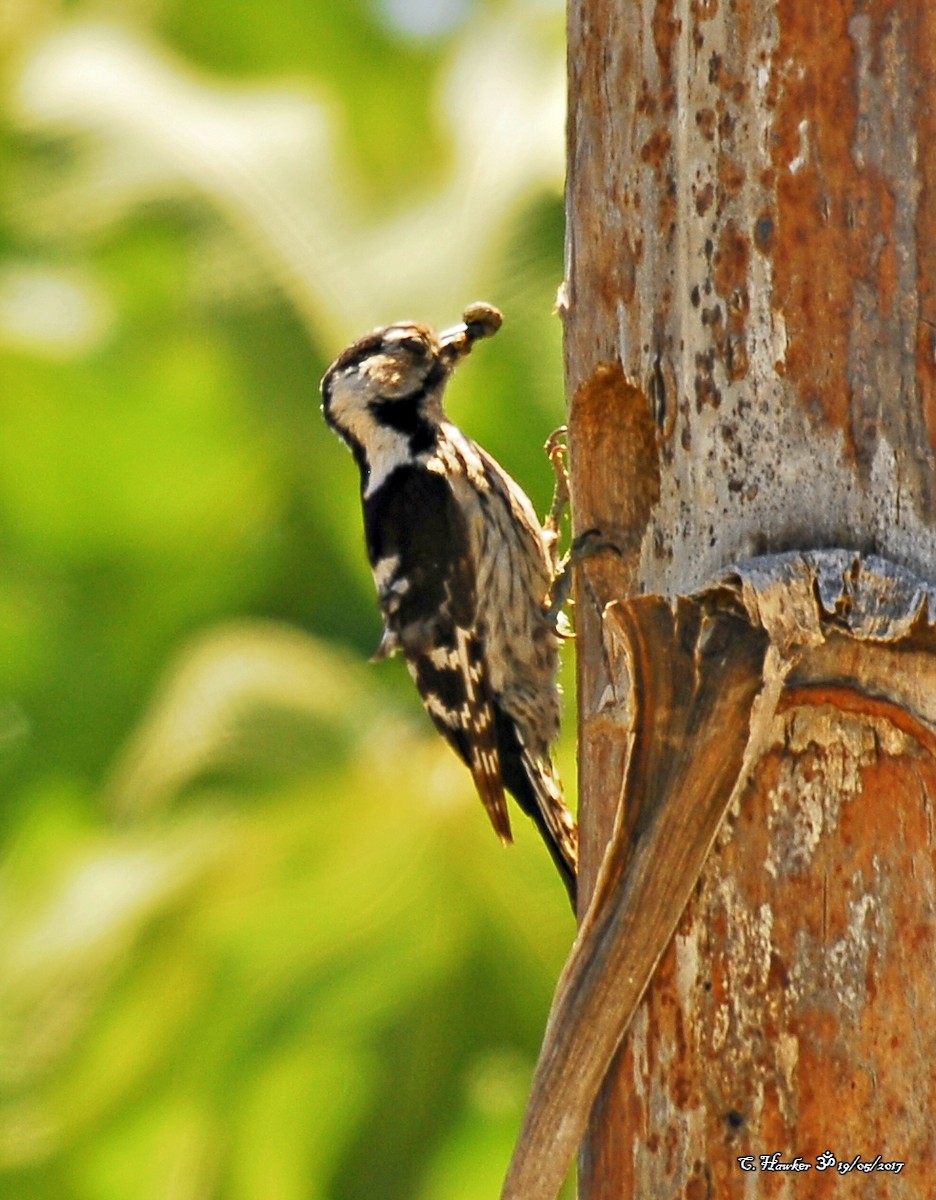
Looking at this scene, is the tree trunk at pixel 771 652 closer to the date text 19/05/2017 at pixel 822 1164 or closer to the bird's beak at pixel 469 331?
the date text 19/05/2017 at pixel 822 1164

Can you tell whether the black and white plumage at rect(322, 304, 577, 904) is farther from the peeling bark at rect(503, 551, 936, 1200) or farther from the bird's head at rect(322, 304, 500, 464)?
the peeling bark at rect(503, 551, 936, 1200)

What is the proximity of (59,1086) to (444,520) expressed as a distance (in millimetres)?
3765

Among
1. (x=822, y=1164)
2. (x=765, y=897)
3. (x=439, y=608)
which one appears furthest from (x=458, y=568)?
(x=822, y=1164)

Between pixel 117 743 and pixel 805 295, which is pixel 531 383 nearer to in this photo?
pixel 117 743

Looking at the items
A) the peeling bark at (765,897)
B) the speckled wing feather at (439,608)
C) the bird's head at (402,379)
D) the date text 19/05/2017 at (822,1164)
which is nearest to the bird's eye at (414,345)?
the bird's head at (402,379)

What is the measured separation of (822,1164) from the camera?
2049 millimetres

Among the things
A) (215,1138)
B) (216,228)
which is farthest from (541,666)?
(216,228)

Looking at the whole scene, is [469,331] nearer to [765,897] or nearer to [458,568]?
[458,568]

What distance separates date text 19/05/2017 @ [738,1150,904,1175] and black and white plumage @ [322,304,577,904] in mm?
1796

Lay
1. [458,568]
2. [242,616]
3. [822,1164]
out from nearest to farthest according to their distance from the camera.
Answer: [822,1164], [458,568], [242,616]

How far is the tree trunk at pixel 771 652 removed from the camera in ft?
6.85

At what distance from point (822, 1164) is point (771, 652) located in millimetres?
567

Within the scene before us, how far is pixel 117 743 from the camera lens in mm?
8016

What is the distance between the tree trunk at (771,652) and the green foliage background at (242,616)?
3.55 m
